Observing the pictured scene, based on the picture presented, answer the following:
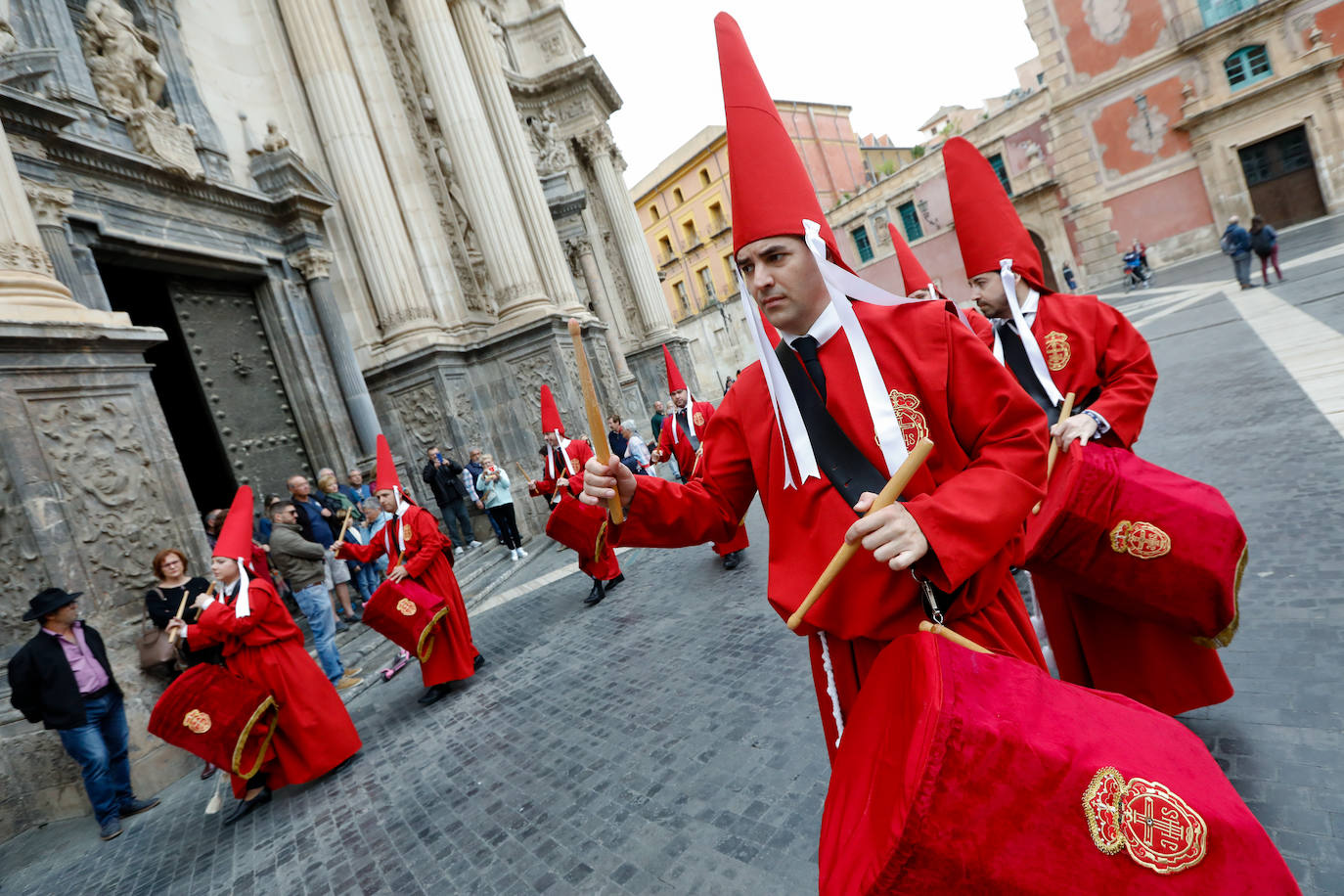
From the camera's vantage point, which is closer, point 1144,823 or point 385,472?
point 1144,823

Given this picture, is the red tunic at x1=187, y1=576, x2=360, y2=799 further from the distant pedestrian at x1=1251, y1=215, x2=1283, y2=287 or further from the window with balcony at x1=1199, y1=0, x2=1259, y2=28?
the window with balcony at x1=1199, y1=0, x2=1259, y2=28

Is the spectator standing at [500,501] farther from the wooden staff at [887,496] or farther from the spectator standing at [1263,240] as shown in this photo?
the spectator standing at [1263,240]

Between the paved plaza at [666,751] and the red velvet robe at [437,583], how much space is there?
0.82ft

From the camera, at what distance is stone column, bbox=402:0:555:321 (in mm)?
12250

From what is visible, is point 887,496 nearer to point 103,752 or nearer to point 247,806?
point 247,806

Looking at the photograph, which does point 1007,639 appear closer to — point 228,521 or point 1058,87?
point 228,521

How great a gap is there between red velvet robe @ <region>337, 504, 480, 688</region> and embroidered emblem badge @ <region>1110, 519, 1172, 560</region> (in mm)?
5033

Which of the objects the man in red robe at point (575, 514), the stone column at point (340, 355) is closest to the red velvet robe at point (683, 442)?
the man in red robe at point (575, 514)

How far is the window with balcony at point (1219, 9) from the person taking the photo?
81.2ft

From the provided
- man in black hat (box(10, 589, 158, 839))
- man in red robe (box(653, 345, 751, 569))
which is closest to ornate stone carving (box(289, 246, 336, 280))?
man in red robe (box(653, 345, 751, 569))

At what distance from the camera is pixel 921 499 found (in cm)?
141

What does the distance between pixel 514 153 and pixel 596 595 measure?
10188mm

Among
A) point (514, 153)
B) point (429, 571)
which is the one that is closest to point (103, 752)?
point (429, 571)

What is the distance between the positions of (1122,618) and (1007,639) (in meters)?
1.34
